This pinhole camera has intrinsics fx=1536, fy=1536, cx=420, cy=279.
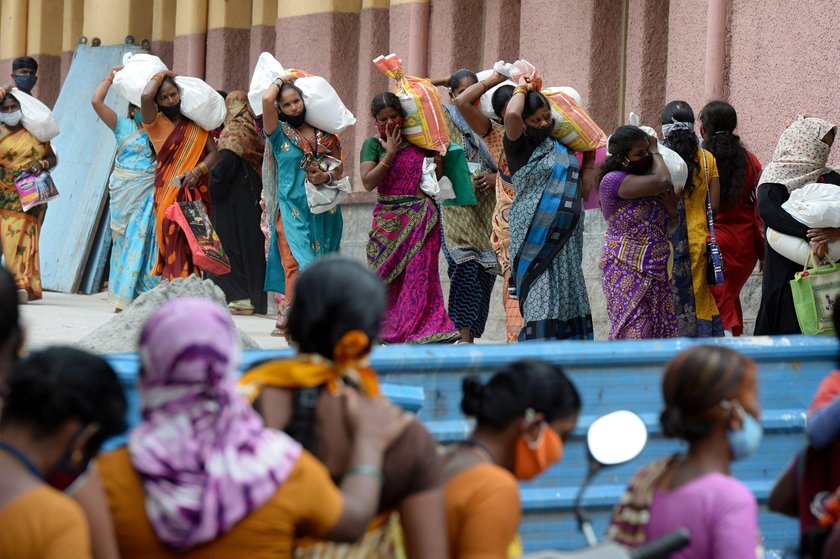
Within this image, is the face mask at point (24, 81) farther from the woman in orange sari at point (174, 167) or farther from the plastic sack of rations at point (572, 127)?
the plastic sack of rations at point (572, 127)

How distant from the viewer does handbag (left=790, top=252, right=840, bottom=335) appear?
6.80 metres

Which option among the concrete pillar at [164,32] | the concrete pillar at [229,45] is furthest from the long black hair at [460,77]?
the concrete pillar at [164,32]

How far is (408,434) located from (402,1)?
390 inches

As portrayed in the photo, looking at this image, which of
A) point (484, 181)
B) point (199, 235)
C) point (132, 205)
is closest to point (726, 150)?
point (484, 181)

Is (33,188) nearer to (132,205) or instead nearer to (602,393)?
(132,205)

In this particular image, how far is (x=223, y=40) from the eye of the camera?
15242 mm

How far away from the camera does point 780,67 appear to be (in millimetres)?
8594

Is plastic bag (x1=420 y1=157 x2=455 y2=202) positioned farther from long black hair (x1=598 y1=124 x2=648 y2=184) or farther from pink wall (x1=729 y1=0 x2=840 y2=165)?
pink wall (x1=729 y1=0 x2=840 y2=165)

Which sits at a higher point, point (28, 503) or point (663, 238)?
point (663, 238)

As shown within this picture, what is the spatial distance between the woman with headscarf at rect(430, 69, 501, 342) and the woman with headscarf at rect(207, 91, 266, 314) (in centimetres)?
315

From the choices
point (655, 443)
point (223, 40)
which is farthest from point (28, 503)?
point (223, 40)

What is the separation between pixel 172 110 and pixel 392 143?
226cm

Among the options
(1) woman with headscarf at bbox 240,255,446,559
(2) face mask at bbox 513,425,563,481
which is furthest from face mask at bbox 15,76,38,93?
(2) face mask at bbox 513,425,563,481

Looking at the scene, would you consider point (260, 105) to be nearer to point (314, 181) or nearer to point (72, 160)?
point (314, 181)
